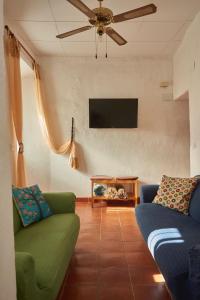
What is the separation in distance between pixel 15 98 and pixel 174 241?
2949mm

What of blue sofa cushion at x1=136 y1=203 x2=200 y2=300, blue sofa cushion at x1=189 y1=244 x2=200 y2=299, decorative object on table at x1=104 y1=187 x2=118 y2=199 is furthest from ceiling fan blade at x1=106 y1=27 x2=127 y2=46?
decorative object on table at x1=104 y1=187 x2=118 y2=199

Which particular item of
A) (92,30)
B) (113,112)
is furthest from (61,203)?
(113,112)

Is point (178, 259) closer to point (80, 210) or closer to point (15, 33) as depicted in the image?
point (80, 210)

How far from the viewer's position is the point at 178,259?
176 cm

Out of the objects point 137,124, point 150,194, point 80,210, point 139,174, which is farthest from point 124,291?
point 137,124

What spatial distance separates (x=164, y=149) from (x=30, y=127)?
273 cm

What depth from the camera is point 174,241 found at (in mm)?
2041

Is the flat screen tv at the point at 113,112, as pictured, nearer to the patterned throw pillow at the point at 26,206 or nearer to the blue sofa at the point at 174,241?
the blue sofa at the point at 174,241

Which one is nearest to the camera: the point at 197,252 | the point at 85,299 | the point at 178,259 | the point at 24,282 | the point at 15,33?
the point at 24,282

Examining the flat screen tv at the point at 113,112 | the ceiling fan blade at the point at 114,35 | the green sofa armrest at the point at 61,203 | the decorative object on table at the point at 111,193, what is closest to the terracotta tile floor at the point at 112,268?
the green sofa armrest at the point at 61,203

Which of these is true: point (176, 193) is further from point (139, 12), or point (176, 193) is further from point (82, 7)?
point (82, 7)

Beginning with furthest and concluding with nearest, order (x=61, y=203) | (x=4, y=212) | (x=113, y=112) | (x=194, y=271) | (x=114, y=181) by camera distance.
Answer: (x=113, y=112) → (x=114, y=181) → (x=61, y=203) → (x=194, y=271) → (x=4, y=212)

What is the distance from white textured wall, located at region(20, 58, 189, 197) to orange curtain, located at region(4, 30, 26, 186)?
1.27 meters

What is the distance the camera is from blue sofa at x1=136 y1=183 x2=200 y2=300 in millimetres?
1604
